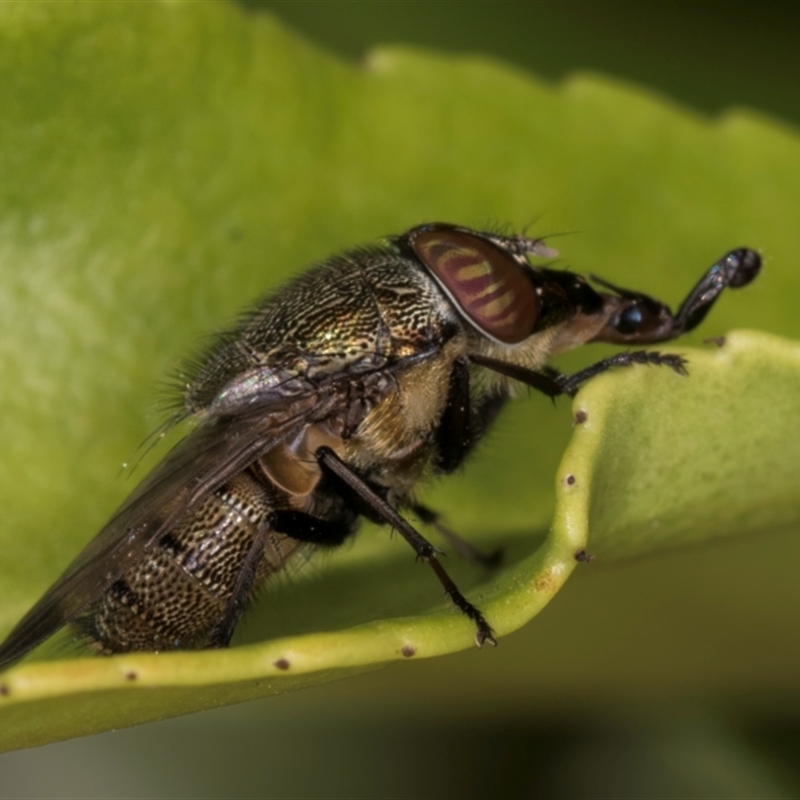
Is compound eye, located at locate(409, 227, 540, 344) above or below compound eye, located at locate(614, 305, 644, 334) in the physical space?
above

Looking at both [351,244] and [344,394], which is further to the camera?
[351,244]

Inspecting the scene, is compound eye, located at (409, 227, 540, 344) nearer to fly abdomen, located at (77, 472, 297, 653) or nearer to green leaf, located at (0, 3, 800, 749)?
green leaf, located at (0, 3, 800, 749)

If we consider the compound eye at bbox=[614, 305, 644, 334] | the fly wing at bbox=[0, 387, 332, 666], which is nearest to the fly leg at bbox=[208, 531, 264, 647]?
the fly wing at bbox=[0, 387, 332, 666]

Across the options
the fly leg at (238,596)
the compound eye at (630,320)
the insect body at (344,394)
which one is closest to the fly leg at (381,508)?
the insect body at (344,394)

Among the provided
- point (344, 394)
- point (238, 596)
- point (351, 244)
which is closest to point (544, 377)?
point (344, 394)

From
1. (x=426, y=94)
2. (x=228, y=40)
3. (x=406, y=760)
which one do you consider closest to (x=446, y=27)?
(x=426, y=94)

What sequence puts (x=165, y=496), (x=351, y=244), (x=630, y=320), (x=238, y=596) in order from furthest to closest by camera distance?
(x=351, y=244) < (x=630, y=320) < (x=238, y=596) < (x=165, y=496)

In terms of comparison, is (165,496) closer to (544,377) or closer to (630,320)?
(544,377)
